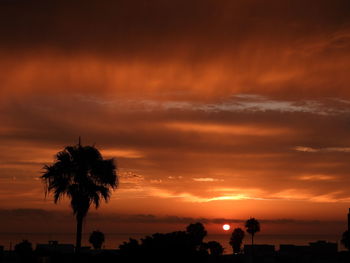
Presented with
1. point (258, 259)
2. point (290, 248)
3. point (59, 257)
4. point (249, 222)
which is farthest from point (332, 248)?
point (59, 257)

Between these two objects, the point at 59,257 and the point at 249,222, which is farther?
the point at 249,222

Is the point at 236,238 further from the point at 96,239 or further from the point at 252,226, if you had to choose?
the point at 96,239

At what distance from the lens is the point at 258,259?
273ft

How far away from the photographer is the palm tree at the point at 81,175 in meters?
36.8

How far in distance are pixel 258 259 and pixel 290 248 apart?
44.5m

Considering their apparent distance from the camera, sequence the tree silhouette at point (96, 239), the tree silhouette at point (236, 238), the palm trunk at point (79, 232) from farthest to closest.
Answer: the tree silhouette at point (236, 238)
the tree silhouette at point (96, 239)
the palm trunk at point (79, 232)

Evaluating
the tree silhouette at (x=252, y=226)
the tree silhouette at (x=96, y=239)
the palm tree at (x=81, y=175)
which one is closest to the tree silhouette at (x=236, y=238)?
the tree silhouette at (x=252, y=226)

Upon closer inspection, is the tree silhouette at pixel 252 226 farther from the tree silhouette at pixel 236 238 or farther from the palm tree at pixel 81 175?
the palm tree at pixel 81 175

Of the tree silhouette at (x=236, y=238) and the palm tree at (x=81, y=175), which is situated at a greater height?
the palm tree at (x=81, y=175)

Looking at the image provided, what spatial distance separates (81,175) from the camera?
37094 mm

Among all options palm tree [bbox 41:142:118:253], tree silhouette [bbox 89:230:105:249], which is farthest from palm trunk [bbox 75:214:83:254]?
tree silhouette [bbox 89:230:105:249]

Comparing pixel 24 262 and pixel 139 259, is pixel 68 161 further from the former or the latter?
pixel 24 262

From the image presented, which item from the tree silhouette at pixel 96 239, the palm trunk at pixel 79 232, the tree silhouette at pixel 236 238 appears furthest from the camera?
the tree silhouette at pixel 236 238

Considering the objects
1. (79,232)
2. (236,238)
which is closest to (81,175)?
(79,232)
